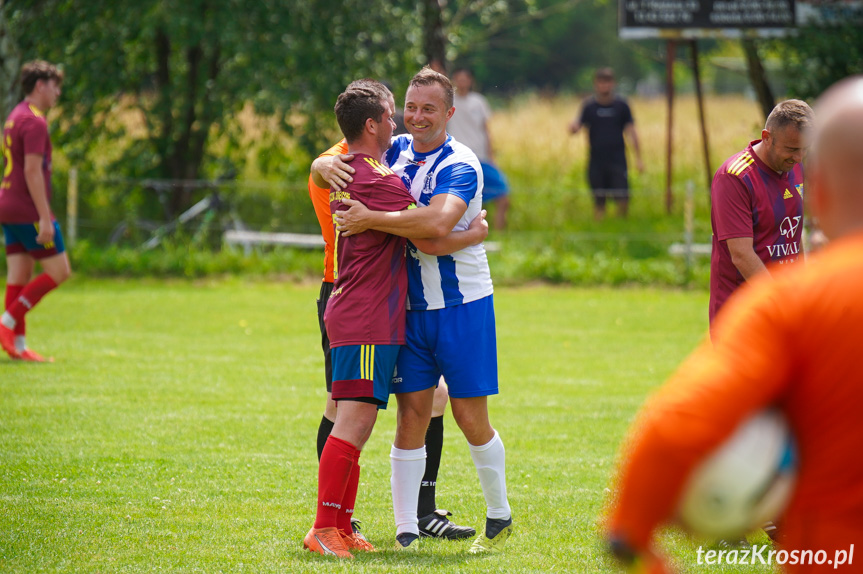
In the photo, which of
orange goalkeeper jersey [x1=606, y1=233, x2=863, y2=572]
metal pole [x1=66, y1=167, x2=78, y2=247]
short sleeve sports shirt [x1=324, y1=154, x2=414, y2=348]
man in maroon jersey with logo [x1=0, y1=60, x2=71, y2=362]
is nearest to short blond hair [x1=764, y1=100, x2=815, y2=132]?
short sleeve sports shirt [x1=324, y1=154, x2=414, y2=348]

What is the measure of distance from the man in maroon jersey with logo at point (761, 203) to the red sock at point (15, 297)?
6.46 metres

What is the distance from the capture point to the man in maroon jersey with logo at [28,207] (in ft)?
28.2

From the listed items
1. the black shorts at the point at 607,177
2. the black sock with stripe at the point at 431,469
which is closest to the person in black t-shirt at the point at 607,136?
the black shorts at the point at 607,177

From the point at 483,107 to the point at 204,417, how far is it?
9.66 m

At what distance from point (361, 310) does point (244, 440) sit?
2576 millimetres

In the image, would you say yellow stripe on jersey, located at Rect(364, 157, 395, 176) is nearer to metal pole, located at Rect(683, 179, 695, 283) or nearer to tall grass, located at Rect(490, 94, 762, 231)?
metal pole, located at Rect(683, 179, 695, 283)

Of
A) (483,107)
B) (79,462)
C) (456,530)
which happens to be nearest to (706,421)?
(456,530)

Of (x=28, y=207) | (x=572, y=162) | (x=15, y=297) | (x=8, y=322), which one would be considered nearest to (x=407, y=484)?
(x=8, y=322)

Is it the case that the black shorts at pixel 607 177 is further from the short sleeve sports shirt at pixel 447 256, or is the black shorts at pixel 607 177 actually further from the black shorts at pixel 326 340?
the short sleeve sports shirt at pixel 447 256

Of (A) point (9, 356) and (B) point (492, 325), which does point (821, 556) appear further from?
(A) point (9, 356)

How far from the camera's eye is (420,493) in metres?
5.00

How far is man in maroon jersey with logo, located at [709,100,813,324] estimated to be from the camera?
4.61 meters

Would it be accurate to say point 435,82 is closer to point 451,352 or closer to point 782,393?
point 451,352

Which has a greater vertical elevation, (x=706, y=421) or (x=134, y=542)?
(x=706, y=421)
